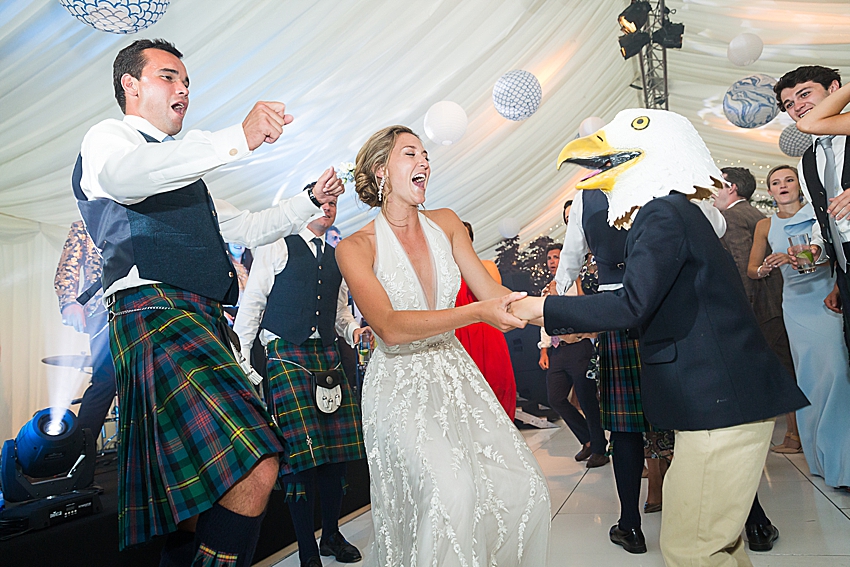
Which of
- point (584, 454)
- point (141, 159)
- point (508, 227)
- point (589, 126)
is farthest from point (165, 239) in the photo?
point (508, 227)

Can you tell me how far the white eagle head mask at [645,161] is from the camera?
1.78 metres

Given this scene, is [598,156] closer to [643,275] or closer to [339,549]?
[643,275]

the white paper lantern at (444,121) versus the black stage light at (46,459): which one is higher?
the white paper lantern at (444,121)

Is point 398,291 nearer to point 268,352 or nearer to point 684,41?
point 268,352

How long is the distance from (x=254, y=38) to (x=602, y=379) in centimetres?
300

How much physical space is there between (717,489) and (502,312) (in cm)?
74

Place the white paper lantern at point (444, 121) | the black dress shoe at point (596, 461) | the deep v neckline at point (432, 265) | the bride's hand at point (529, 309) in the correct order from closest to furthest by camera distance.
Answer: the bride's hand at point (529, 309) < the deep v neckline at point (432, 265) < the black dress shoe at point (596, 461) < the white paper lantern at point (444, 121)

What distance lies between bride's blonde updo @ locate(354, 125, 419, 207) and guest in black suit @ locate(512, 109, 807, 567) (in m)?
0.93

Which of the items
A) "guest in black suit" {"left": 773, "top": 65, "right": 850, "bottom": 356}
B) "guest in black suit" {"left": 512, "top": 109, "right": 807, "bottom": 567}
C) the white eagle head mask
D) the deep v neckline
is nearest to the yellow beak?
the white eagle head mask

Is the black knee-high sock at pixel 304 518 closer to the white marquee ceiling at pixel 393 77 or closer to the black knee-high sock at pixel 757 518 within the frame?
the black knee-high sock at pixel 757 518

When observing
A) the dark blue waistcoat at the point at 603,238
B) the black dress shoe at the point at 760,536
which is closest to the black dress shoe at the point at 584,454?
the black dress shoe at the point at 760,536

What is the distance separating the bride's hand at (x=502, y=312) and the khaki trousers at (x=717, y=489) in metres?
0.57

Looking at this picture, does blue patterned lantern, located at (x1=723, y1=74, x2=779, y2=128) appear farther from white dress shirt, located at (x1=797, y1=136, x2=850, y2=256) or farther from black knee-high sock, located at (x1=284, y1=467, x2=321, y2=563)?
black knee-high sock, located at (x1=284, y1=467, x2=321, y2=563)

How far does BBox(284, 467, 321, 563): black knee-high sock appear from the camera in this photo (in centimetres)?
303
